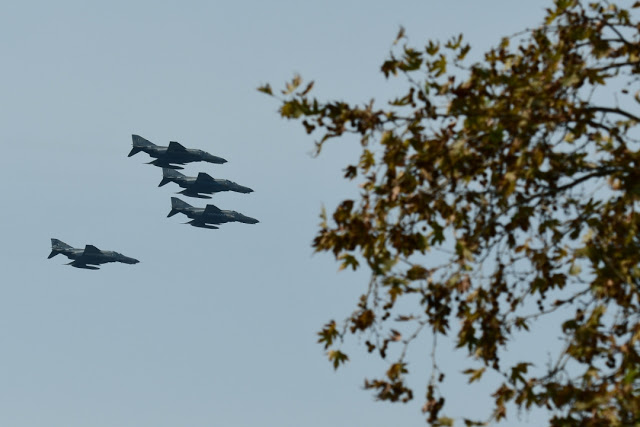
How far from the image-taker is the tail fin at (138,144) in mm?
96625

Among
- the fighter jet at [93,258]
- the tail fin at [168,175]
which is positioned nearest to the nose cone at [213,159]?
the tail fin at [168,175]

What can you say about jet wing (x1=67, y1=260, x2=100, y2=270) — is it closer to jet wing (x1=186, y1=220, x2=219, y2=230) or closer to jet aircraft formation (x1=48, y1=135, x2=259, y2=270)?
jet aircraft formation (x1=48, y1=135, x2=259, y2=270)

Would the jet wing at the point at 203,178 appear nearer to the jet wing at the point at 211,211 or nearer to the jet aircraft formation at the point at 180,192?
the jet aircraft formation at the point at 180,192

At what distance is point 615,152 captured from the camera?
17.5 metres

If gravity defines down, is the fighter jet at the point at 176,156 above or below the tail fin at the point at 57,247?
below

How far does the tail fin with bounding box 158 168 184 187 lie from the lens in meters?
100

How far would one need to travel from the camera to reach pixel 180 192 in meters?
96.9

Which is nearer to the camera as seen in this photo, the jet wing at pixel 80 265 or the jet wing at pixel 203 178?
the jet wing at pixel 203 178

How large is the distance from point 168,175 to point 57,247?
18639 mm

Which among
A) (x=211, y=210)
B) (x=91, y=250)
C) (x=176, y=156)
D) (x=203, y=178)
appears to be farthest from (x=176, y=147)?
(x=91, y=250)

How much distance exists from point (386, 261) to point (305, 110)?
268 centimetres

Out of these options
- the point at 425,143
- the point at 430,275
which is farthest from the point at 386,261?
the point at 425,143

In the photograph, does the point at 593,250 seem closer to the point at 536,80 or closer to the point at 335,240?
the point at 536,80

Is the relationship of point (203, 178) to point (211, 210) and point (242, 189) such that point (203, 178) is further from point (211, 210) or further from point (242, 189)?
point (211, 210)
